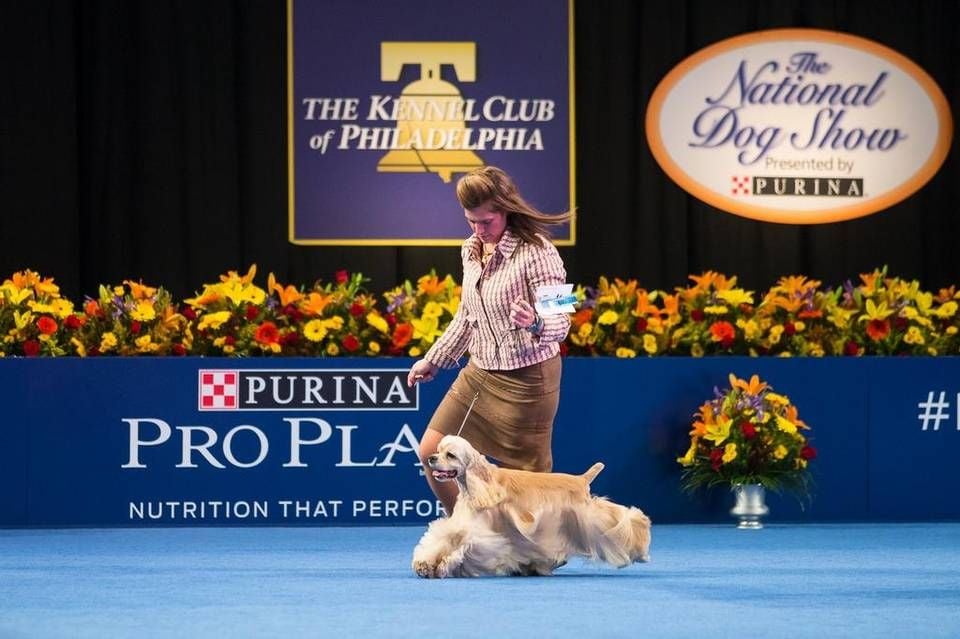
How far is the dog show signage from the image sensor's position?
11242 mm

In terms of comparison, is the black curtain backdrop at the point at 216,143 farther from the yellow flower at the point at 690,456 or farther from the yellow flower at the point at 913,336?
the yellow flower at the point at 690,456

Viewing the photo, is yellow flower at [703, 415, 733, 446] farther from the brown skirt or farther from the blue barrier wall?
the brown skirt

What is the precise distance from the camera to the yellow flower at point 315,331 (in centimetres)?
885

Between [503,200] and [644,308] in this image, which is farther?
[644,308]

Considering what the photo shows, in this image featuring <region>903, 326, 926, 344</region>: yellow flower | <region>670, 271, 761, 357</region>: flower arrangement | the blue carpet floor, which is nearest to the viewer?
the blue carpet floor

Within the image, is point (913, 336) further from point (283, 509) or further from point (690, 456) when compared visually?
point (283, 509)

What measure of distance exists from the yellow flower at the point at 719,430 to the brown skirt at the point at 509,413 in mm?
2230

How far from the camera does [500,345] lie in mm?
6449

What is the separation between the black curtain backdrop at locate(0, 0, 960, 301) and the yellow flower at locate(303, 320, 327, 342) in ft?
7.91

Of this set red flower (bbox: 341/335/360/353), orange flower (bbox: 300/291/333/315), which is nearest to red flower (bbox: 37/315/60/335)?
orange flower (bbox: 300/291/333/315)

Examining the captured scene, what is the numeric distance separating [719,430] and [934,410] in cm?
117

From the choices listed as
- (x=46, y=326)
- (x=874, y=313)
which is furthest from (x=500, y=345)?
(x=874, y=313)

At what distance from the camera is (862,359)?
900 cm

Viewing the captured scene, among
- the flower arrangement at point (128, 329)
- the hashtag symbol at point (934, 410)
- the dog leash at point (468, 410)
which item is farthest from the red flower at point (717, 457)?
the flower arrangement at point (128, 329)
